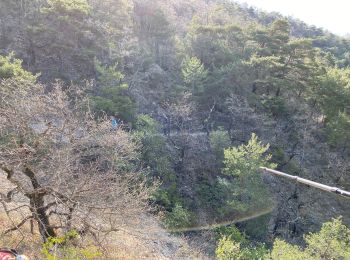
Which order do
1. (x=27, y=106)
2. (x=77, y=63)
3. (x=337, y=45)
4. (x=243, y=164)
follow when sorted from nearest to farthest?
(x=27, y=106), (x=243, y=164), (x=77, y=63), (x=337, y=45)

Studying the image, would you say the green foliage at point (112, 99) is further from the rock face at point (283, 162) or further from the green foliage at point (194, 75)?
the green foliage at point (194, 75)

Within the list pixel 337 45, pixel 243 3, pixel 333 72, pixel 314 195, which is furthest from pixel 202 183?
pixel 243 3

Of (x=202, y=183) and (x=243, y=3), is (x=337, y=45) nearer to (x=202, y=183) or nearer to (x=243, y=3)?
(x=243, y=3)

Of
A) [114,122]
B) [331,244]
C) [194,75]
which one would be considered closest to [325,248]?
[331,244]

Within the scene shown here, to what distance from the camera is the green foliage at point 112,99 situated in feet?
58.9

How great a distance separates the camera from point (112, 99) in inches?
732

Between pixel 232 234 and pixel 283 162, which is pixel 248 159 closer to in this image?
pixel 232 234

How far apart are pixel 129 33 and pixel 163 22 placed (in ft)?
10.3

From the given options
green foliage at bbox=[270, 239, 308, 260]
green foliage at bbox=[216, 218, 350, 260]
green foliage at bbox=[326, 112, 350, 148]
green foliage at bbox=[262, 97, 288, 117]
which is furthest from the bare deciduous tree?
green foliage at bbox=[326, 112, 350, 148]

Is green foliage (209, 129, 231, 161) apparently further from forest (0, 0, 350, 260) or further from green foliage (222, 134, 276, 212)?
green foliage (222, 134, 276, 212)

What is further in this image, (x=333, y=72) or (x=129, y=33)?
(x=129, y=33)

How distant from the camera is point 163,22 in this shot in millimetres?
27047

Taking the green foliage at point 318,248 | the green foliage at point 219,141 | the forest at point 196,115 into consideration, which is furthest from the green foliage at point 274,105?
the green foliage at point 318,248

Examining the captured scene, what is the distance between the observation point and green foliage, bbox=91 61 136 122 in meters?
17.9
